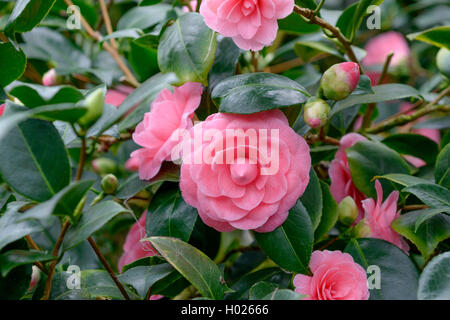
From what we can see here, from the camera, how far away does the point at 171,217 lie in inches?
27.9

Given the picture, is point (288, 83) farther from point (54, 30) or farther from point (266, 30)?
point (54, 30)

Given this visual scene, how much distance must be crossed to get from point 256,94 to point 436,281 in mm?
329

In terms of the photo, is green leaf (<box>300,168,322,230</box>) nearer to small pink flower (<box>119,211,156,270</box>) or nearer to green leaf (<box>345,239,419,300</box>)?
green leaf (<box>345,239,419,300</box>)

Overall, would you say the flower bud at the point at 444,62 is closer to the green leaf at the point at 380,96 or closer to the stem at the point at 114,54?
the green leaf at the point at 380,96

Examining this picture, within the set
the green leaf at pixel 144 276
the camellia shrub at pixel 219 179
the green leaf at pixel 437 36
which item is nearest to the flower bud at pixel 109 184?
the camellia shrub at pixel 219 179

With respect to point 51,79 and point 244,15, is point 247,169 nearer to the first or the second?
point 244,15

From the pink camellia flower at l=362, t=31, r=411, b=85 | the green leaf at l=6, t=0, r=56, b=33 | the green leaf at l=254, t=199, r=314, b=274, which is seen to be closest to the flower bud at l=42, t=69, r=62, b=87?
the green leaf at l=6, t=0, r=56, b=33

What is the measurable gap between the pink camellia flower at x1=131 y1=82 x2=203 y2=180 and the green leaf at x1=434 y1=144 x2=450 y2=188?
39cm

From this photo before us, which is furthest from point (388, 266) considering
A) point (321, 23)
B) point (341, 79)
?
point (321, 23)

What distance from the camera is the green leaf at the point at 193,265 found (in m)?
0.60

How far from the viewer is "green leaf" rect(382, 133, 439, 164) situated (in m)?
0.90

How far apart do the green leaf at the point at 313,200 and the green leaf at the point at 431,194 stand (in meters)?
0.13

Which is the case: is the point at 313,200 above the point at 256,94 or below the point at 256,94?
below
